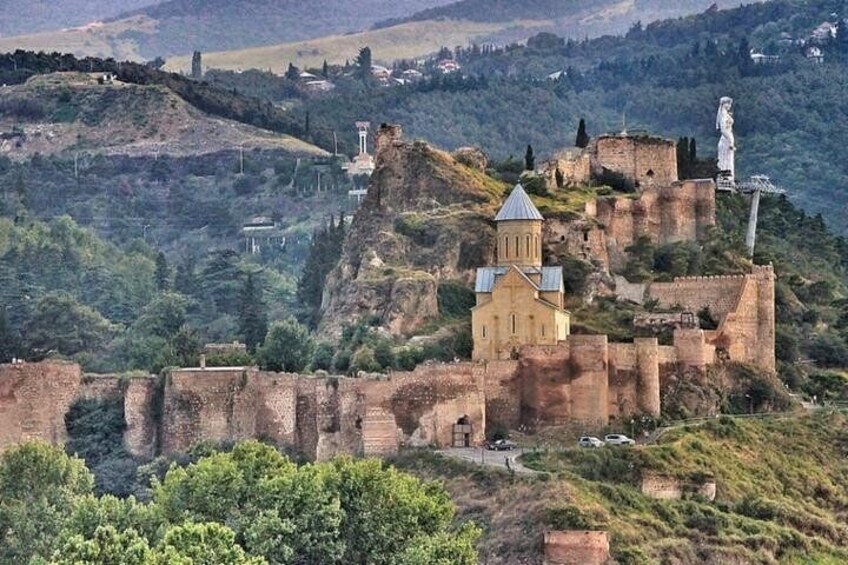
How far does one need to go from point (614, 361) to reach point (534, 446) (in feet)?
11.4

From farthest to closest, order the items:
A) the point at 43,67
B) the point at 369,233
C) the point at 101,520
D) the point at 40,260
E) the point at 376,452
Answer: the point at 43,67 < the point at 40,260 < the point at 369,233 < the point at 376,452 < the point at 101,520

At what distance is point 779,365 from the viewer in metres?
84.4

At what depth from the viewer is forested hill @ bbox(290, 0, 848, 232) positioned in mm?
133500

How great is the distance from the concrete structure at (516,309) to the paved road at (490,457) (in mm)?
3459

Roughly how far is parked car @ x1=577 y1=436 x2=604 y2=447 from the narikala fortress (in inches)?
30.5

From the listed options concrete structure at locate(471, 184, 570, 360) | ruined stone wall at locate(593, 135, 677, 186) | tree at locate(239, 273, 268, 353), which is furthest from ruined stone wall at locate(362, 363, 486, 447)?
ruined stone wall at locate(593, 135, 677, 186)

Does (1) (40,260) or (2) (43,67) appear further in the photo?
(2) (43,67)

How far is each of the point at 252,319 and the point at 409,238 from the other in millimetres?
11229

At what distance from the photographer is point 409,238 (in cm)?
8594

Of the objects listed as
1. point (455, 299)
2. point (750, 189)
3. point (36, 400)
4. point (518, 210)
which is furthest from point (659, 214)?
point (36, 400)

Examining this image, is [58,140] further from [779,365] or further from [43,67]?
[779,365]

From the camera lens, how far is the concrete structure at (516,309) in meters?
78.2

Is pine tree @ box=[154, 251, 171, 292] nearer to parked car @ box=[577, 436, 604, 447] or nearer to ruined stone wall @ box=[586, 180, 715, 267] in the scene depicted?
ruined stone wall @ box=[586, 180, 715, 267]

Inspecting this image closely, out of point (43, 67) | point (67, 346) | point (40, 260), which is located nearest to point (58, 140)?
point (43, 67)
